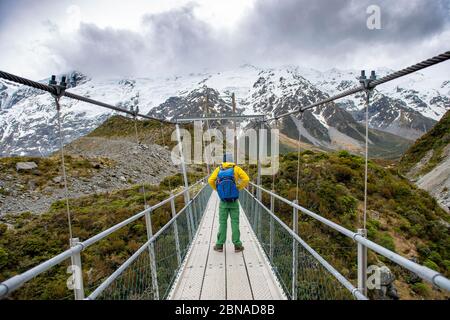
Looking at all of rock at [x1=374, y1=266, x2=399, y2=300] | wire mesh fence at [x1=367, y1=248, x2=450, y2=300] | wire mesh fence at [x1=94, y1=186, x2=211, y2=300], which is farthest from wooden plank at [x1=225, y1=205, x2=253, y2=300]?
rock at [x1=374, y1=266, x2=399, y2=300]

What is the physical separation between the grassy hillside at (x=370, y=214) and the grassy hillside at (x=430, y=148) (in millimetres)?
15904

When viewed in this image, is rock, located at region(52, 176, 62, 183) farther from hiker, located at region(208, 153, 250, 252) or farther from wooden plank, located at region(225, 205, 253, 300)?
hiker, located at region(208, 153, 250, 252)

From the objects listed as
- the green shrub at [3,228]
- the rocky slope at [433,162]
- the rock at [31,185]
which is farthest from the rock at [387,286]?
the rock at [31,185]

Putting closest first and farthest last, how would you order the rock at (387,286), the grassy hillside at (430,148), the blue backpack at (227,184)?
the blue backpack at (227,184) → the rock at (387,286) → the grassy hillside at (430,148)

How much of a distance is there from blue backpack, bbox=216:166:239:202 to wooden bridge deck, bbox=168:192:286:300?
3.01 feet

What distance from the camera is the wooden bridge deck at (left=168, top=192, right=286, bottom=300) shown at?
367cm

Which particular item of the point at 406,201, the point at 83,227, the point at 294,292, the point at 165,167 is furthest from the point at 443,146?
the point at 294,292

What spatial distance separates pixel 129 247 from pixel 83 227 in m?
3.52

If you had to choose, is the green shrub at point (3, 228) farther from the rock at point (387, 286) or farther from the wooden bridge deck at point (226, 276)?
the rock at point (387, 286)

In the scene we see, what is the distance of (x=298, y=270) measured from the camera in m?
3.16

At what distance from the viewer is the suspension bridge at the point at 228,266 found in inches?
72.6

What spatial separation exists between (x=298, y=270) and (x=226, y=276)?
4.32 feet

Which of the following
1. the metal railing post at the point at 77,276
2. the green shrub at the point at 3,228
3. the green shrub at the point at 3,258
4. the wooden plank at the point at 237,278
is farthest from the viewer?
the green shrub at the point at 3,228

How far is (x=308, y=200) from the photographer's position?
12.8 metres
